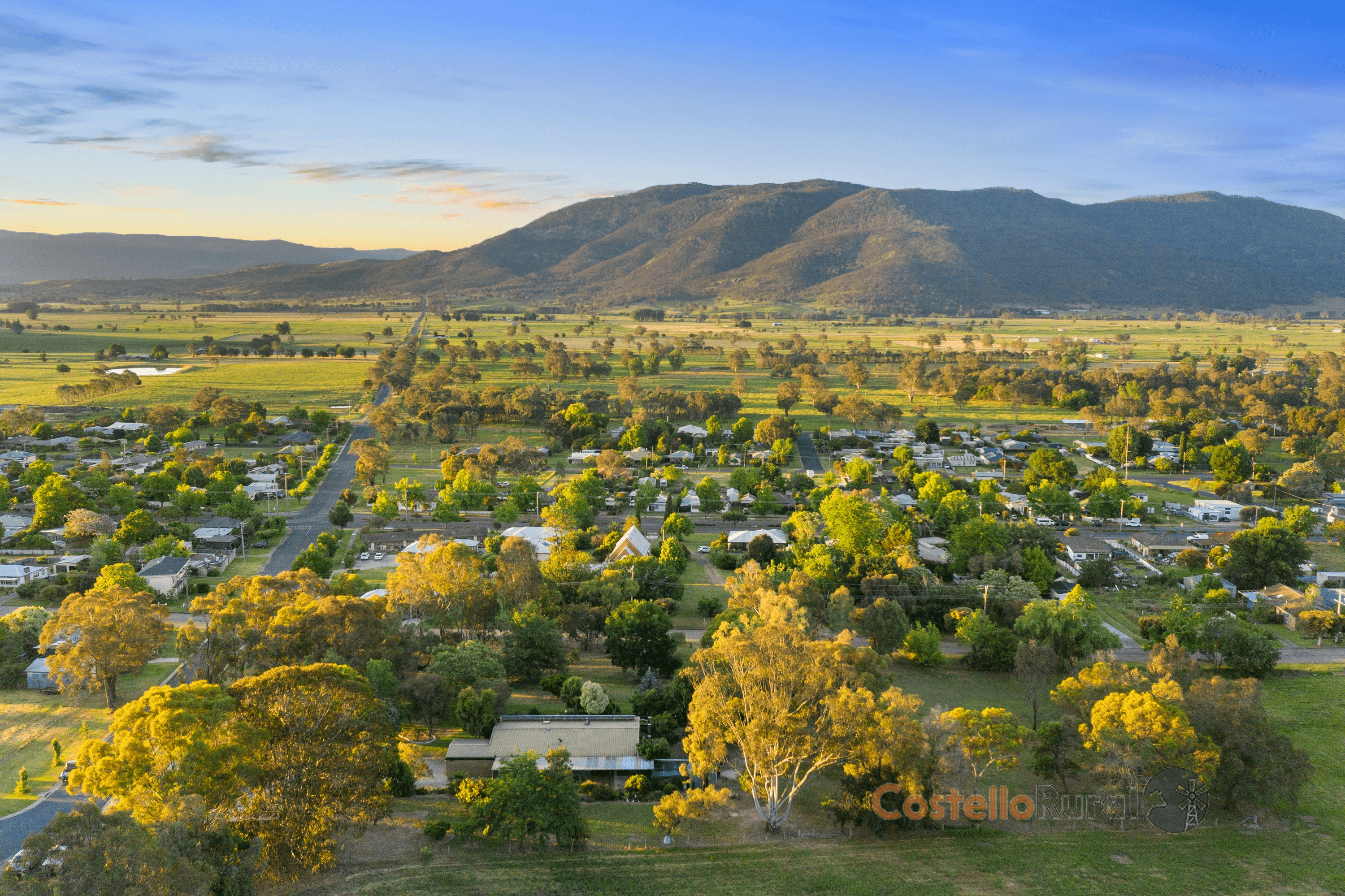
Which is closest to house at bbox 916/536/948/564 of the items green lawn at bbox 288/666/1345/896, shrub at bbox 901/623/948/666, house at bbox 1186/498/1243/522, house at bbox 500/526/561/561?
shrub at bbox 901/623/948/666

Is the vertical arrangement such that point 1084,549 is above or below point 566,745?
above

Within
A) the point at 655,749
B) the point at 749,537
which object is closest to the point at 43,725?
the point at 655,749

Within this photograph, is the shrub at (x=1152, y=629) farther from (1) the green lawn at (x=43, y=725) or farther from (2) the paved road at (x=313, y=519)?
(2) the paved road at (x=313, y=519)

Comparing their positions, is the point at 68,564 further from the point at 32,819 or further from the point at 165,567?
the point at 32,819

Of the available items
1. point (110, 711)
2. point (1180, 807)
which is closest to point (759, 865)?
point (1180, 807)

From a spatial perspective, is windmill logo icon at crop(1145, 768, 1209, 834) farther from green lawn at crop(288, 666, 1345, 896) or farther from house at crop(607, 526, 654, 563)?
house at crop(607, 526, 654, 563)
